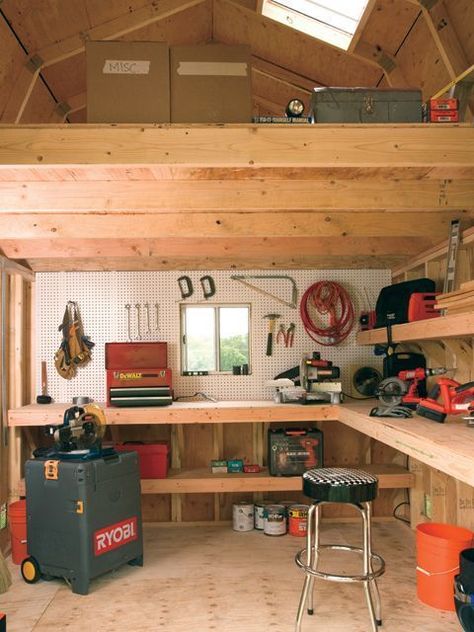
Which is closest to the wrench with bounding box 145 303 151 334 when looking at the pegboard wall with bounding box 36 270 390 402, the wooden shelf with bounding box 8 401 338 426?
the pegboard wall with bounding box 36 270 390 402

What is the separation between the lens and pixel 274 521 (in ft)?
14.7

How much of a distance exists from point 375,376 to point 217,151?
9.39 ft

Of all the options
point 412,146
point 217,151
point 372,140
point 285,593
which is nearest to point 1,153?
point 217,151

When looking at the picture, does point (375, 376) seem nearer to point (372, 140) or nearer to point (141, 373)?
point (141, 373)

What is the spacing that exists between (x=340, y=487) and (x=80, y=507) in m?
1.60

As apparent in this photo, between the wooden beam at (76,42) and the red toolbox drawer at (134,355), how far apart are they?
5.66 feet

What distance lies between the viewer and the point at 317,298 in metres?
4.82

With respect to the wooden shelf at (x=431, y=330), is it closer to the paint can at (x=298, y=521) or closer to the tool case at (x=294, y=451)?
the tool case at (x=294, y=451)

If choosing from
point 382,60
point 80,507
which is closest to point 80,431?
point 80,507

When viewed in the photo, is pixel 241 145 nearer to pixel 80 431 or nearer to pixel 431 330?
pixel 431 330

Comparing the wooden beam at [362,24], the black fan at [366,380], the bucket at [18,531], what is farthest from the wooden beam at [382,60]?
the bucket at [18,531]

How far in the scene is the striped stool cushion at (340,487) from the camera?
108 inches

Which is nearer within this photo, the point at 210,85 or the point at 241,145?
the point at 241,145

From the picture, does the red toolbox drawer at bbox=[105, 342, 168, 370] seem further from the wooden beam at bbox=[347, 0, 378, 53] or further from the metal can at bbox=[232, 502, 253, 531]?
the wooden beam at bbox=[347, 0, 378, 53]
